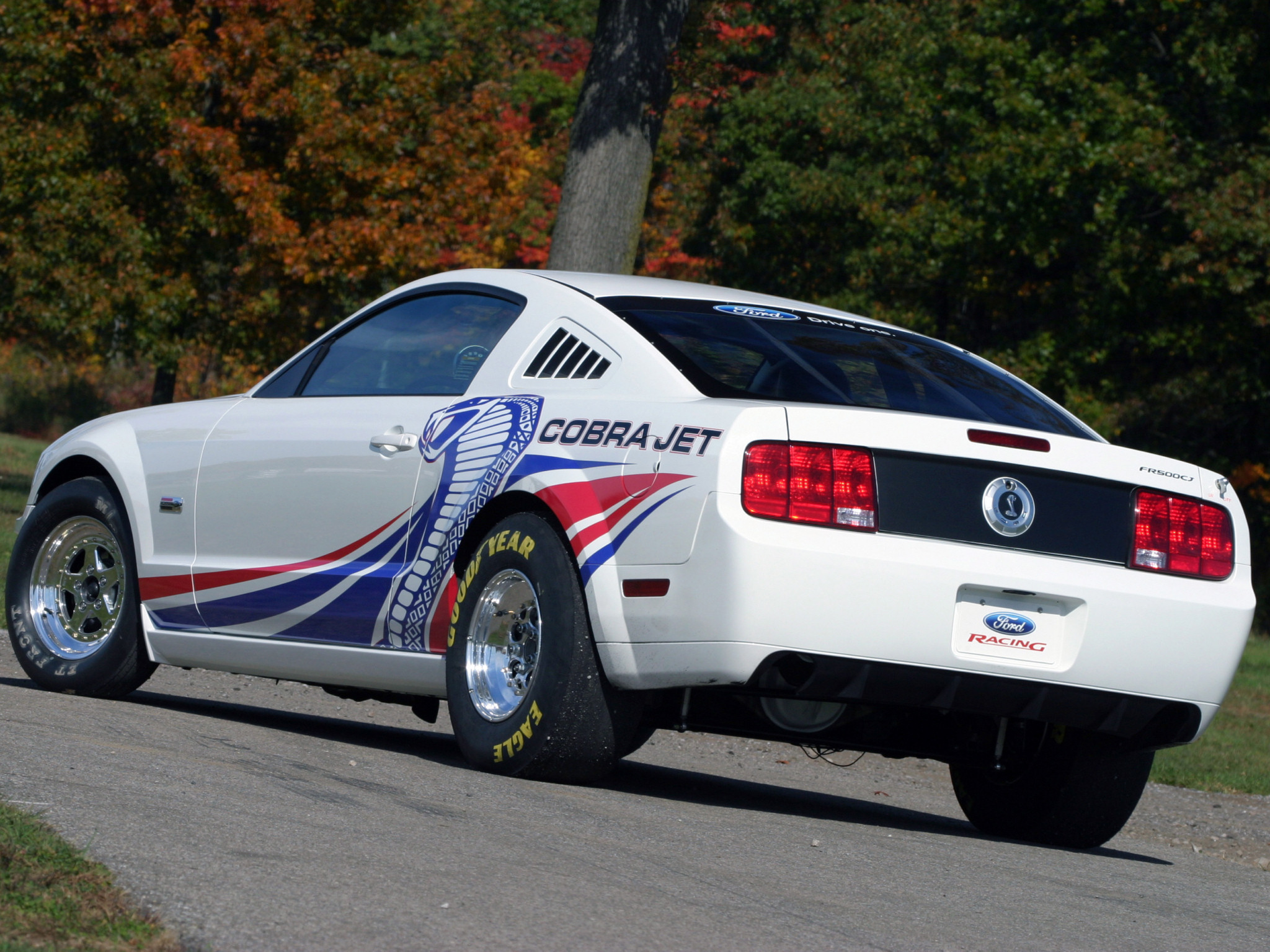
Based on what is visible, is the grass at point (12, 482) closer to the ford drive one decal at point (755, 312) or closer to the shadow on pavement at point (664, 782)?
the shadow on pavement at point (664, 782)

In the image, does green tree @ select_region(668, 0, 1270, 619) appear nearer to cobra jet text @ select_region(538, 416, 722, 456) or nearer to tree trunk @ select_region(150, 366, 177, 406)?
tree trunk @ select_region(150, 366, 177, 406)

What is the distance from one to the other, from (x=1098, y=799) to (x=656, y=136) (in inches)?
326

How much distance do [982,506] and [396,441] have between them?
6.40 feet

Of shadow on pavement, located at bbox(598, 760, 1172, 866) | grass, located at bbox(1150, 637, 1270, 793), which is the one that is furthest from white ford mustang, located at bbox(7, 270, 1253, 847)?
grass, located at bbox(1150, 637, 1270, 793)

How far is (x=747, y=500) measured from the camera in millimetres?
4668

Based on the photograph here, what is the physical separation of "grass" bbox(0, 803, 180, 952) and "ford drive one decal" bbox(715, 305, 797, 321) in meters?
2.97

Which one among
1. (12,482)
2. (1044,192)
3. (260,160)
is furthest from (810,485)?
(12,482)

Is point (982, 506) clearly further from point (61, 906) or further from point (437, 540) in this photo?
point (61, 906)

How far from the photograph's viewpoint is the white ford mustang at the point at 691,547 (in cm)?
471

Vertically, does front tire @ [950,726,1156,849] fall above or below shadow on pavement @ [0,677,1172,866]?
above

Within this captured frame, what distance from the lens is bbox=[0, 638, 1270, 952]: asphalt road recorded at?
129 inches

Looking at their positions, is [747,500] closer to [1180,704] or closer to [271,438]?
[1180,704]

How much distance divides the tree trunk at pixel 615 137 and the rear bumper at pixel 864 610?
8.02 m

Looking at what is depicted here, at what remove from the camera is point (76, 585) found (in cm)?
693
